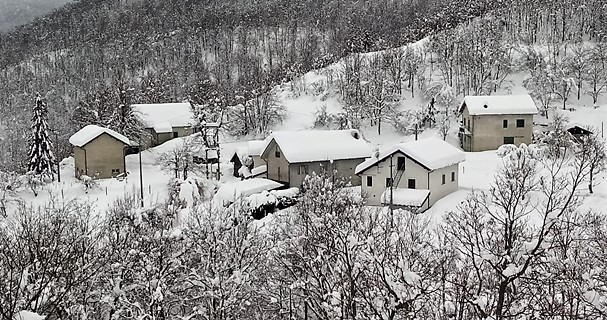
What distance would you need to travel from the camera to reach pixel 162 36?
419 ft

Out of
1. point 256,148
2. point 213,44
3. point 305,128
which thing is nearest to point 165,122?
point 305,128

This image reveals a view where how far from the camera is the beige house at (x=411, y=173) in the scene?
34625mm

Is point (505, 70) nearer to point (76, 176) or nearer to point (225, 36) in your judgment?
point (76, 176)

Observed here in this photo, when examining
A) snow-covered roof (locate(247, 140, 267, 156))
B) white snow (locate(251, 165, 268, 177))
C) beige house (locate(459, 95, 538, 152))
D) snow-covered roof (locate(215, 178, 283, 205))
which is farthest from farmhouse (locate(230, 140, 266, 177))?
beige house (locate(459, 95, 538, 152))

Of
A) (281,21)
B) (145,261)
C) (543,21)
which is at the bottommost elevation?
(145,261)

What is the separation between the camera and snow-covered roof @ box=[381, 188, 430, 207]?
109 feet

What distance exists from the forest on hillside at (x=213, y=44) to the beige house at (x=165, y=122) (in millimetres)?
3148

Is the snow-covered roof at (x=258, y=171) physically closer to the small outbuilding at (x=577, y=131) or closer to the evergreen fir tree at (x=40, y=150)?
the evergreen fir tree at (x=40, y=150)

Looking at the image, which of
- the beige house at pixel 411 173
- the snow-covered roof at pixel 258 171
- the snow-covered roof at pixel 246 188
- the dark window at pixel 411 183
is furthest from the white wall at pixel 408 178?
the snow-covered roof at pixel 258 171

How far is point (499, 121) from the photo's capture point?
5212 centimetres

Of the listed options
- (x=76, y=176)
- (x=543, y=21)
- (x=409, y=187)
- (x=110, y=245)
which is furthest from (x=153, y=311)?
(x=543, y=21)

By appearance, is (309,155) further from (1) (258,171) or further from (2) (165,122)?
(2) (165,122)

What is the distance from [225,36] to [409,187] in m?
93.9

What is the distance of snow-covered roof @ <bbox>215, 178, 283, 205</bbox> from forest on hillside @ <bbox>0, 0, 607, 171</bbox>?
24402 millimetres
